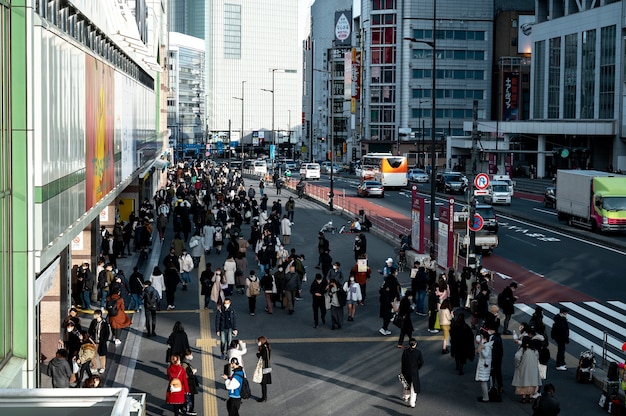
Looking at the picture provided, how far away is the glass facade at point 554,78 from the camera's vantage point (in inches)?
4208

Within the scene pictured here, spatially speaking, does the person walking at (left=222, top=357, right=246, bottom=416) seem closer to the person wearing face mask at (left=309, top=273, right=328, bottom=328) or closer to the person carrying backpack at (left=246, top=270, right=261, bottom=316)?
the person wearing face mask at (left=309, top=273, right=328, bottom=328)

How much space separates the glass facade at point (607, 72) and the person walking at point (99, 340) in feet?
277

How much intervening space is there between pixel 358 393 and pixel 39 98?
9012 mm

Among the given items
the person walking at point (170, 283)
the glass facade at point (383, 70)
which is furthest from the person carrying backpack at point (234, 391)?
the glass facade at point (383, 70)

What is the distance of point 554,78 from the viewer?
108 metres

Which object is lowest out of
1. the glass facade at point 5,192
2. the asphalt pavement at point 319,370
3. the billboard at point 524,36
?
the asphalt pavement at point 319,370

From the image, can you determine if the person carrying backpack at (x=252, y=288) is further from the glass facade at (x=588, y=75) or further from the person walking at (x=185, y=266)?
the glass facade at (x=588, y=75)

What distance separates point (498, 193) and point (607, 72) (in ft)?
132

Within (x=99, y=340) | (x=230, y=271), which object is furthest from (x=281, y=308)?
(x=99, y=340)

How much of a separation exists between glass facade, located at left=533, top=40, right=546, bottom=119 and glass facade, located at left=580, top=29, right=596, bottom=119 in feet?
29.6

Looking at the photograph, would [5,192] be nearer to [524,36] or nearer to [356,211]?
[356,211]

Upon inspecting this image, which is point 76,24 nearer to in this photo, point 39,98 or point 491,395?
point 39,98

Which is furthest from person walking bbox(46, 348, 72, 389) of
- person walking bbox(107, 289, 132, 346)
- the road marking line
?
person walking bbox(107, 289, 132, 346)

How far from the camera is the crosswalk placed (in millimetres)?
23734
